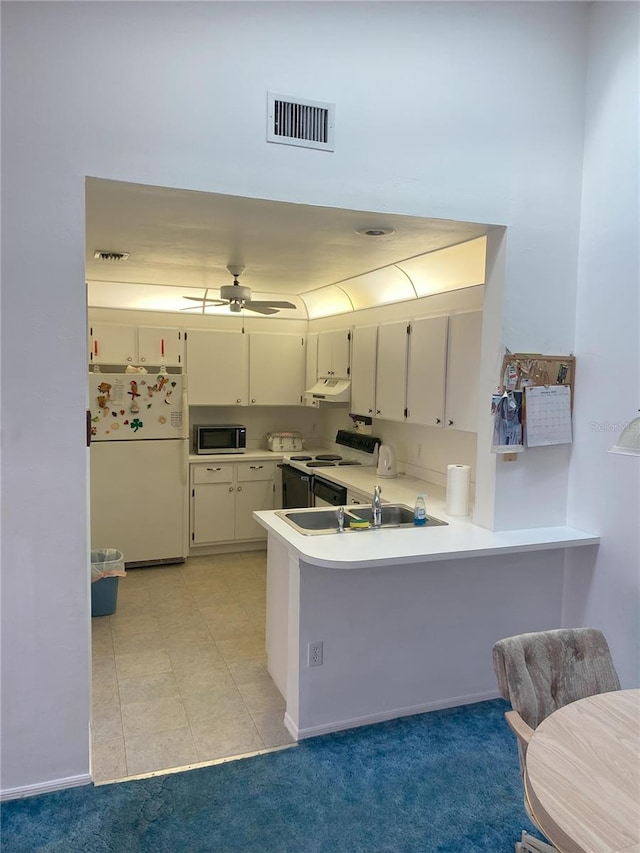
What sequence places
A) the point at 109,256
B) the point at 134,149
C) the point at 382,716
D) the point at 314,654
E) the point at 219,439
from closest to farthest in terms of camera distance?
the point at 134,149, the point at 314,654, the point at 382,716, the point at 109,256, the point at 219,439

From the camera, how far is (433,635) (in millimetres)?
3148

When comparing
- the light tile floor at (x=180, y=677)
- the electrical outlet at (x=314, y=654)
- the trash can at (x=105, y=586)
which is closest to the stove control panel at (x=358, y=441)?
the light tile floor at (x=180, y=677)

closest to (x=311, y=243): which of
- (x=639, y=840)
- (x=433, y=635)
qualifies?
(x=433, y=635)

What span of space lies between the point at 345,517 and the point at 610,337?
66.1 inches

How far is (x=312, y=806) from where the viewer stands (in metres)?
2.46

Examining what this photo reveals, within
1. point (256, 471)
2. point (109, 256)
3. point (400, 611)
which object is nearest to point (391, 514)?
point (400, 611)

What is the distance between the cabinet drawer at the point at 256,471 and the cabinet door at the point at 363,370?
111 cm

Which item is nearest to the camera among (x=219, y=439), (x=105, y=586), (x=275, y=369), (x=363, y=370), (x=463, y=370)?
(x=463, y=370)

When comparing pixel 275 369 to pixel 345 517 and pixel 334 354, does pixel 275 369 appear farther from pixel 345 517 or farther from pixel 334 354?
pixel 345 517

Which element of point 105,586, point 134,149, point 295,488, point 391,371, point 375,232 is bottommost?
point 105,586

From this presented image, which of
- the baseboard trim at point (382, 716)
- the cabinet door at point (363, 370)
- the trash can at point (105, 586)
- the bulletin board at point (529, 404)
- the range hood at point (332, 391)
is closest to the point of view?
the baseboard trim at point (382, 716)

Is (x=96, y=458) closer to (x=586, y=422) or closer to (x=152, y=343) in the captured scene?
(x=152, y=343)

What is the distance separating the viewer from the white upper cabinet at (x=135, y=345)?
5.46 meters

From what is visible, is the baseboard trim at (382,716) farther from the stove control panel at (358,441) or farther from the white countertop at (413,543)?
the stove control panel at (358,441)
